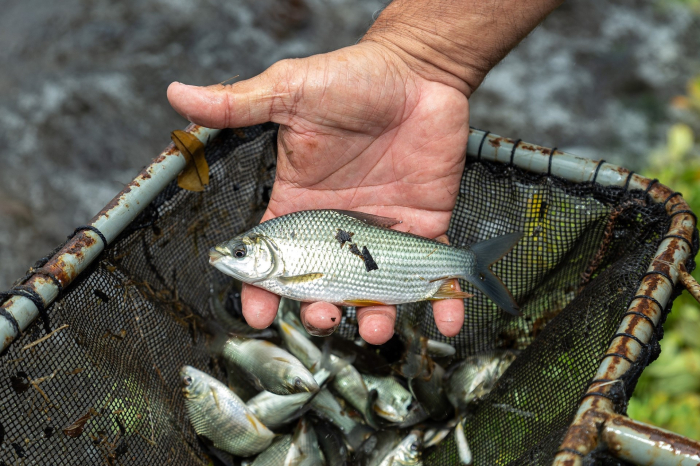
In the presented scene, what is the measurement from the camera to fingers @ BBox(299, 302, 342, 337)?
2.66 m

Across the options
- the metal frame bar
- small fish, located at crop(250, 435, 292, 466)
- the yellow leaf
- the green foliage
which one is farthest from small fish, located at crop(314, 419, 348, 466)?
the yellow leaf

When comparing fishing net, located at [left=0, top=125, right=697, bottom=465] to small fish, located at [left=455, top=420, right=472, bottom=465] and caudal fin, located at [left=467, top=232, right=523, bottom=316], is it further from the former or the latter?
caudal fin, located at [left=467, top=232, right=523, bottom=316]

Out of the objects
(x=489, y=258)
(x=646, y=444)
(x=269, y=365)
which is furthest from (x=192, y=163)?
(x=646, y=444)

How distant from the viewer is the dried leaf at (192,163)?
9.61ft

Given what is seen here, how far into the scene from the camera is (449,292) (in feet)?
9.34

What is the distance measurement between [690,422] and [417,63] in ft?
A: 10.0

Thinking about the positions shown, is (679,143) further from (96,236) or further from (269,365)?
(96,236)

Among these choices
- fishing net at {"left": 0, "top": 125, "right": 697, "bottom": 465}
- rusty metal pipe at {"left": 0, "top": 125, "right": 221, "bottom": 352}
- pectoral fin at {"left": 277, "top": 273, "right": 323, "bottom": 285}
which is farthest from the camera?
pectoral fin at {"left": 277, "top": 273, "right": 323, "bottom": 285}

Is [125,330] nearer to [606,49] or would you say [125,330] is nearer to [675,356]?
[675,356]

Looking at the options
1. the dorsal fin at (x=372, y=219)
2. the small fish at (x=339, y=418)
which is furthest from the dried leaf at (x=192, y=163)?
the small fish at (x=339, y=418)

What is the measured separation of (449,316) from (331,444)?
0.90 m

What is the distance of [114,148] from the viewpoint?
6.29 m

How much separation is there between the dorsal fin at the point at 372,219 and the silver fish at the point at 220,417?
3.55 feet

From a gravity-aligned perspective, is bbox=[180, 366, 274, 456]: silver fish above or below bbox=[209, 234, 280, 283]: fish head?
below
